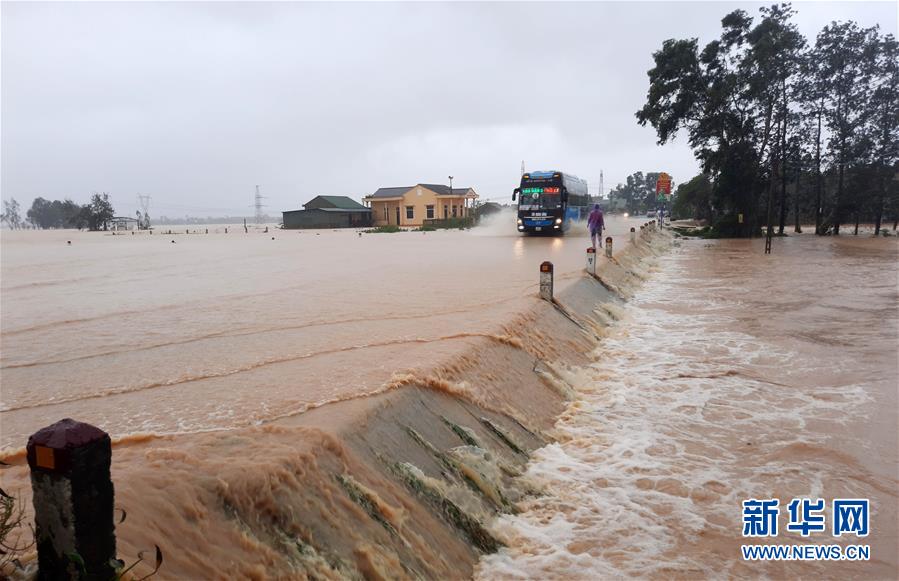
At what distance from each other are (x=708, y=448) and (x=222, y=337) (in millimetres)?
6389

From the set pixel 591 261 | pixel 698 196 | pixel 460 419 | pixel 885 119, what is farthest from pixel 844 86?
pixel 460 419

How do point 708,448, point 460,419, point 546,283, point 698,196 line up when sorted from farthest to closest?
point 698,196 → point 546,283 → point 708,448 → point 460,419

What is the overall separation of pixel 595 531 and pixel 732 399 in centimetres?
368

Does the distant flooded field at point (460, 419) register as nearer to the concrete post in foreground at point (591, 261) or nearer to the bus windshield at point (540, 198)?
the concrete post in foreground at point (591, 261)

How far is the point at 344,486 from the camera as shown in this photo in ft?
11.5

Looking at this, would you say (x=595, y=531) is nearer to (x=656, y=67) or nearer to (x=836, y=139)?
(x=656, y=67)

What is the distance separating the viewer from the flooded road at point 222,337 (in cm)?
496

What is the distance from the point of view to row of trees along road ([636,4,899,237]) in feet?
112

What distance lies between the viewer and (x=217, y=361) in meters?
6.45

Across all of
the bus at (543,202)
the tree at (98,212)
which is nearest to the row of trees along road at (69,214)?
the tree at (98,212)

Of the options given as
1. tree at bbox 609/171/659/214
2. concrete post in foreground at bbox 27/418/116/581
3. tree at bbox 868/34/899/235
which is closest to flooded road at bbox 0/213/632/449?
concrete post in foreground at bbox 27/418/116/581

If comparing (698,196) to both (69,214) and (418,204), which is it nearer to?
(418,204)

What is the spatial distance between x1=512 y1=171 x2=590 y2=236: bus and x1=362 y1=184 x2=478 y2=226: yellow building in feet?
100

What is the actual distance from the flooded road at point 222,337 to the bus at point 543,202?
561 inches
